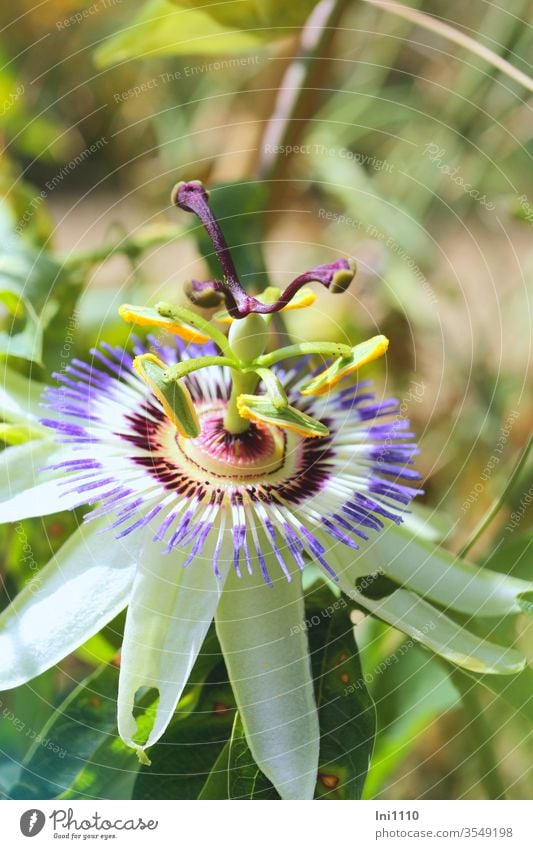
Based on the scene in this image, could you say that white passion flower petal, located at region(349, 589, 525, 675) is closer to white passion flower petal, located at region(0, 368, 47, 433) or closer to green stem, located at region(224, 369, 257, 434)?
green stem, located at region(224, 369, 257, 434)

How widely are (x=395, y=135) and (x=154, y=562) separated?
46.0 inches

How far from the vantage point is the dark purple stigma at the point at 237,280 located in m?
0.96

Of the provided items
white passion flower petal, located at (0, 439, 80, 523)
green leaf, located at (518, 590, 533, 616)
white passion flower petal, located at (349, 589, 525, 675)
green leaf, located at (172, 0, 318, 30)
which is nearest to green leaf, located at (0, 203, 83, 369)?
white passion flower petal, located at (0, 439, 80, 523)

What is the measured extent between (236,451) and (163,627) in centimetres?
26

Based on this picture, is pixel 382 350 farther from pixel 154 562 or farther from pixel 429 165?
pixel 429 165

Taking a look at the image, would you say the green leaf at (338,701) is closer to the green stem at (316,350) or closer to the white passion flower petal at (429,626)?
the white passion flower petal at (429,626)

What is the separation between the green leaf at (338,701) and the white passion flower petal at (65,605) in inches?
8.0

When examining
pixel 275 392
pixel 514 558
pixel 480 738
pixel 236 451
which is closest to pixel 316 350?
pixel 275 392

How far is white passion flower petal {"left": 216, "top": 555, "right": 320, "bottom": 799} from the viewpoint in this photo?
84cm

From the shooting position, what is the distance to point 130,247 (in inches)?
53.3

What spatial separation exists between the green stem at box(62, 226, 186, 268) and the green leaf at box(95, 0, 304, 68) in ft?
0.85

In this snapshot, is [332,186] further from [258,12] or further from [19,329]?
[19,329]

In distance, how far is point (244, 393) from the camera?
3.41ft
